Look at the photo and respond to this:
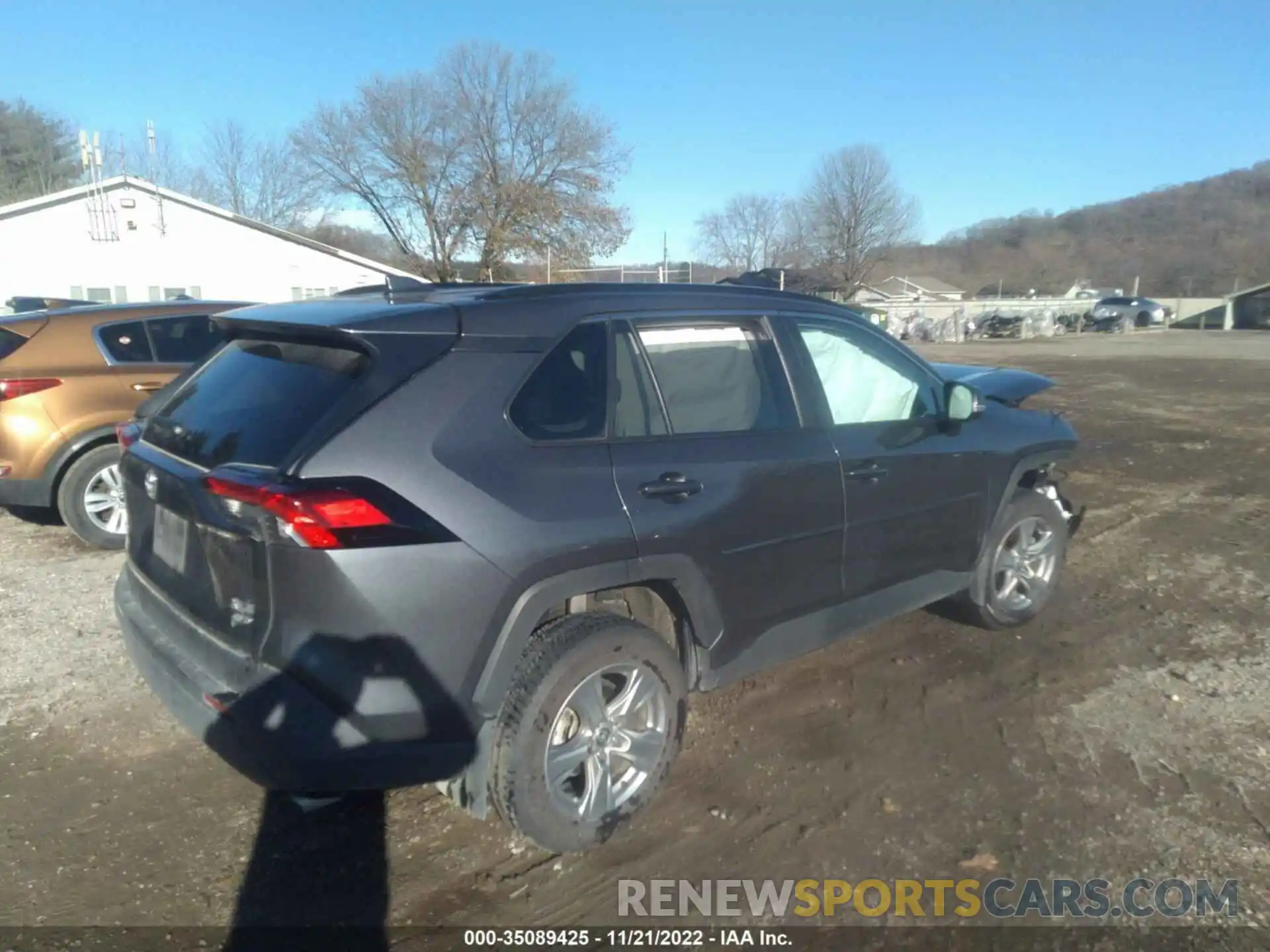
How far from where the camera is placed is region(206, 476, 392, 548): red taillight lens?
2488 millimetres

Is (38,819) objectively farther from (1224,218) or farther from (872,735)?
(1224,218)

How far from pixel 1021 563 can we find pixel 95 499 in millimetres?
5940

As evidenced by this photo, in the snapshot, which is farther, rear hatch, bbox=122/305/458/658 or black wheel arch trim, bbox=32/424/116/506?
black wheel arch trim, bbox=32/424/116/506

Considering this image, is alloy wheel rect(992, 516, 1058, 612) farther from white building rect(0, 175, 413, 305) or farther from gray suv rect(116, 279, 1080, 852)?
white building rect(0, 175, 413, 305)

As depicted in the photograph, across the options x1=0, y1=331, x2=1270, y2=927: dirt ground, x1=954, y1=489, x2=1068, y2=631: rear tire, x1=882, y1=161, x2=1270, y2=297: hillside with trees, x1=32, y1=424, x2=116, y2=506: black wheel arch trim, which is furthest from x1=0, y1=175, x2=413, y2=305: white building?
x1=882, y1=161, x2=1270, y2=297: hillside with trees

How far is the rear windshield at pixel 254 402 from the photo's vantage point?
107 inches

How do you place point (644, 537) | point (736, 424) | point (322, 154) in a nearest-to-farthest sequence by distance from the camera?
point (644, 537) → point (736, 424) → point (322, 154)

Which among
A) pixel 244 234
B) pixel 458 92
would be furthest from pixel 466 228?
pixel 244 234

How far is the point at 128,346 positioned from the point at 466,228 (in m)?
41.9

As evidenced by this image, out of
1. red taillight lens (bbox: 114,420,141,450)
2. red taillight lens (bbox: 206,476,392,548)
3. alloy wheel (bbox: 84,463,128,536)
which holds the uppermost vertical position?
red taillight lens (bbox: 114,420,141,450)

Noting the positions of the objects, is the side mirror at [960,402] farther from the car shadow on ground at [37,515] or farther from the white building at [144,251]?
the white building at [144,251]

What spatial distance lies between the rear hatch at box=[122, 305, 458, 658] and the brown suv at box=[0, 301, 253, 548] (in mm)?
2953

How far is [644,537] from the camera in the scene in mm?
3016

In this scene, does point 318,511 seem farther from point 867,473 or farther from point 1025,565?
point 1025,565
